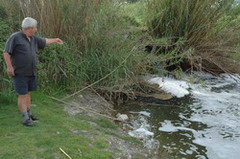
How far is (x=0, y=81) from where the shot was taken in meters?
6.88

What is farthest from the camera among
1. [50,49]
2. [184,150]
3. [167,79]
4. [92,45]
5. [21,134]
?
[167,79]

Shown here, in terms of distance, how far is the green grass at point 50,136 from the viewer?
4.88 meters

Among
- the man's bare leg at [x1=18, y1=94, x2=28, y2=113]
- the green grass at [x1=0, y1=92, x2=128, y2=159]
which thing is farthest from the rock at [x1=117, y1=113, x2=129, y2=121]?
the man's bare leg at [x1=18, y1=94, x2=28, y2=113]

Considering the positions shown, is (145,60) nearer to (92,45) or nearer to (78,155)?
(92,45)

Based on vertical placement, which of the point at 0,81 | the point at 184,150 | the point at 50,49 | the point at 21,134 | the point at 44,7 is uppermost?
the point at 44,7

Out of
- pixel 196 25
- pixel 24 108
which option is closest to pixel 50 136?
pixel 24 108

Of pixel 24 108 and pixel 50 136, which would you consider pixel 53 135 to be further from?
pixel 24 108

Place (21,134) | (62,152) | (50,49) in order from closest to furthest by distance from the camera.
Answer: (62,152)
(21,134)
(50,49)

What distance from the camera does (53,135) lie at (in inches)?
213

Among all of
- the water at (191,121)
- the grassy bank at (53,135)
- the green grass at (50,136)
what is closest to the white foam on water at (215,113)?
the water at (191,121)

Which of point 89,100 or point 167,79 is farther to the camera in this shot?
point 167,79

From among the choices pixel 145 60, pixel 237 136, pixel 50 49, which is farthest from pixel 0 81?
pixel 237 136

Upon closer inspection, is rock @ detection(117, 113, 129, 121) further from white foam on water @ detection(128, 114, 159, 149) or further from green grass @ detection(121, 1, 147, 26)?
green grass @ detection(121, 1, 147, 26)

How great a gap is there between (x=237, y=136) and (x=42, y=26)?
451cm
